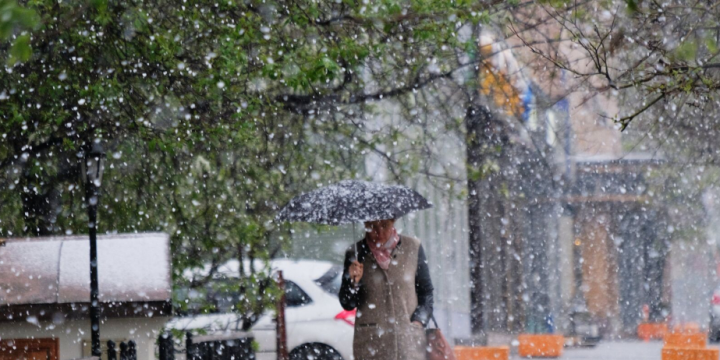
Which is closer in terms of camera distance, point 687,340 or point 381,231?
point 381,231

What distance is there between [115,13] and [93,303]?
260 centimetres

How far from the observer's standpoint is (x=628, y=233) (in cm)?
2209

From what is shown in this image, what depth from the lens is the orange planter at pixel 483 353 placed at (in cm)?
1087

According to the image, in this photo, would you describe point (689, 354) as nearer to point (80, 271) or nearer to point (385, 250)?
point (385, 250)

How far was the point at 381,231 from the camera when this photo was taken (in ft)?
20.9

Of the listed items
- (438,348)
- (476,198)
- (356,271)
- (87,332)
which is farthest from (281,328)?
(438,348)

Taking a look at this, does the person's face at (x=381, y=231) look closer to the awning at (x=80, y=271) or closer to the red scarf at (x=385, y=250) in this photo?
the red scarf at (x=385, y=250)

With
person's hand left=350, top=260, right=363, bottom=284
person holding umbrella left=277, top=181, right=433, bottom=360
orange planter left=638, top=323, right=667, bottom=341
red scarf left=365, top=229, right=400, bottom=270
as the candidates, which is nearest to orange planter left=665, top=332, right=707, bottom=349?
orange planter left=638, top=323, right=667, bottom=341

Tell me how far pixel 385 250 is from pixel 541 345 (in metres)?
9.54

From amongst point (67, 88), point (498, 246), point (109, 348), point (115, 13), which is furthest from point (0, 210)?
point (498, 246)

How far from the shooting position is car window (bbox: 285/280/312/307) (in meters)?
11.9

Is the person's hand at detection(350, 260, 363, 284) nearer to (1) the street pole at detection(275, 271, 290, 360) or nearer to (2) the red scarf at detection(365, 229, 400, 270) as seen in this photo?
(2) the red scarf at detection(365, 229, 400, 270)

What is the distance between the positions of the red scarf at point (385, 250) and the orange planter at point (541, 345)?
9.33 meters

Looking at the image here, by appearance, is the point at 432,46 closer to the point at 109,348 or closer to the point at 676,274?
the point at 109,348
